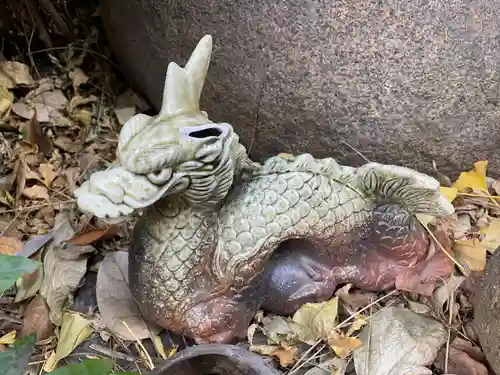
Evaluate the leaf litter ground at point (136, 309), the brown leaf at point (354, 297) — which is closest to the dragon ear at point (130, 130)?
the leaf litter ground at point (136, 309)

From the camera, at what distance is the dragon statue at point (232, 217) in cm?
91

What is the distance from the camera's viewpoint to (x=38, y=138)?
1454mm

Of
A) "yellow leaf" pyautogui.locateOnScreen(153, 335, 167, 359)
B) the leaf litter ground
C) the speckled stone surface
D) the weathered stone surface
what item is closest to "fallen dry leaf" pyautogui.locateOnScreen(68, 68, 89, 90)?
the leaf litter ground

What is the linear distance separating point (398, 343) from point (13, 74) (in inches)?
37.3

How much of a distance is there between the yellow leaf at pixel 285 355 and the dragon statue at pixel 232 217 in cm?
6

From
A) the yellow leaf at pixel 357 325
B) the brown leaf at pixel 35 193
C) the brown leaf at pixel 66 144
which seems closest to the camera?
the yellow leaf at pixel 357 325

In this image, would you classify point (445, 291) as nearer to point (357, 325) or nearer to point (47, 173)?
point (357, 325)

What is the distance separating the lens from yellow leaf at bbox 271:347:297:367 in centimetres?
108

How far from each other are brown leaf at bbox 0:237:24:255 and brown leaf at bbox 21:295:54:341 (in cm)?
13

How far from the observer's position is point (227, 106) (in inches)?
50.6

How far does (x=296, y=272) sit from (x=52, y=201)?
1.65 feet

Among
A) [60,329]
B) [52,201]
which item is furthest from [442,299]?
[52,201]

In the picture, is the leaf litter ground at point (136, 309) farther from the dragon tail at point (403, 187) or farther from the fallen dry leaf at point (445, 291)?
the dragon tail at point (403, 187)

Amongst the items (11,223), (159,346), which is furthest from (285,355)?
(11,223)
